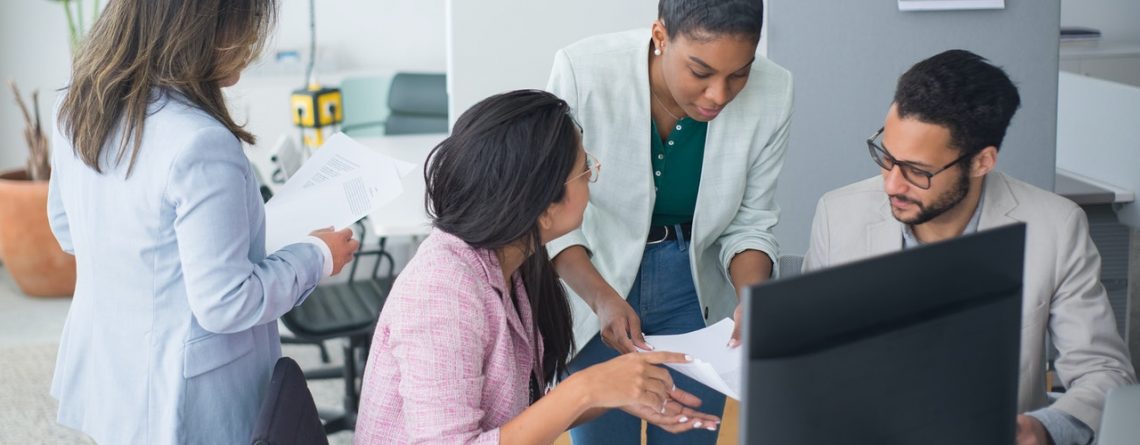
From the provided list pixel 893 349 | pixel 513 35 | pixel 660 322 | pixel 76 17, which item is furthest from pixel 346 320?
pixel 76 17

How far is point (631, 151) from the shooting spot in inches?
72.0

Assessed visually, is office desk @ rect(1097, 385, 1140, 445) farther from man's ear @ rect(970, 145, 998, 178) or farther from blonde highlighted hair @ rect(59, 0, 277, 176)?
blonde highlighted hair @ rect(59, 0, 277, 176)

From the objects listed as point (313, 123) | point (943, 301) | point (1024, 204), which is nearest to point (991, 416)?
point (943, 301)

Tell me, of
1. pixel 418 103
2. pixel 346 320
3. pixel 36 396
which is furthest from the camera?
pixel 418 103

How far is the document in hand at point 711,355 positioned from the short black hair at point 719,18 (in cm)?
41

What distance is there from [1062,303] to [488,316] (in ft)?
2.65

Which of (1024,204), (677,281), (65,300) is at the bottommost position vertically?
(65,300)

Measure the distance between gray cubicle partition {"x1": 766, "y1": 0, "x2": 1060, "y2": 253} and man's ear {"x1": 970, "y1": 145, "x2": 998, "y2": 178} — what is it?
1236 mm

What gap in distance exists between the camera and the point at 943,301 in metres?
0.98

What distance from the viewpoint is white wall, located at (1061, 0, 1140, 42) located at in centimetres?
560

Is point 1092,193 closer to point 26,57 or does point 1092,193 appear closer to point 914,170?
point 914,170

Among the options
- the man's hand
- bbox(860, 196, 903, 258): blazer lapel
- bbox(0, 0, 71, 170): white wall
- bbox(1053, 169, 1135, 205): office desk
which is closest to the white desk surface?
bbox(860, 196, 903, 258): blazer lapel

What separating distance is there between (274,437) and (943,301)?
0.71m

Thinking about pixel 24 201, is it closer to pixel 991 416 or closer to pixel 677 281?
pixel 677 281
